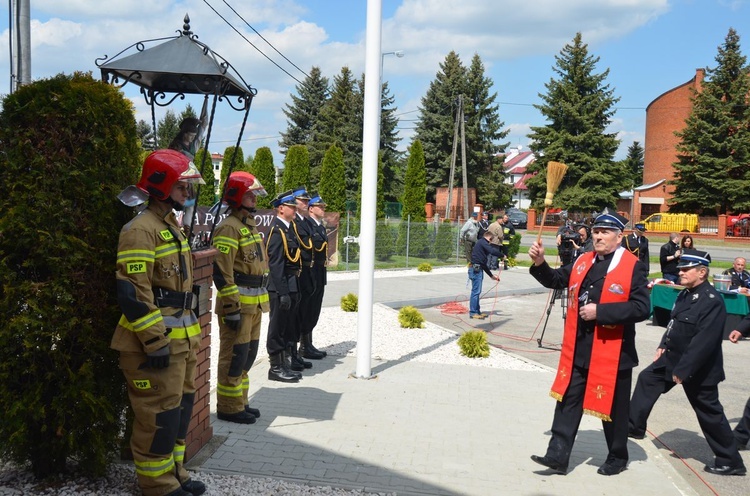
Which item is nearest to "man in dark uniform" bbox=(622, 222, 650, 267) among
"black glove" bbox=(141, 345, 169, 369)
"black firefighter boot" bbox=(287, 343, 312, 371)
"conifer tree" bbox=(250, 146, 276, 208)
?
"black firefighter boot" bbox=(287, 343, 312, 371)

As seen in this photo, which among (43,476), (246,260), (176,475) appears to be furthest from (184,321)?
(246,260)

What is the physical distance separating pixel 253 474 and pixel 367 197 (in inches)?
138

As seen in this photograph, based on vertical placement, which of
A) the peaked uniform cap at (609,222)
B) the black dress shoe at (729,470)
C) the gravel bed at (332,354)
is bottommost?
the black dress shoe at (729,470)

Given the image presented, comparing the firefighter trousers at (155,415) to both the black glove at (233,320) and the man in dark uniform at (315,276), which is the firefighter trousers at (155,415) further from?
the man in dark uniform at (315,276)

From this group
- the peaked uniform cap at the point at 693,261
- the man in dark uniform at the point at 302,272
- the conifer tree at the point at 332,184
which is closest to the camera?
the peaked uniform cap at the point at 693,261

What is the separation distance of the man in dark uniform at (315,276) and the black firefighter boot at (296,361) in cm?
48

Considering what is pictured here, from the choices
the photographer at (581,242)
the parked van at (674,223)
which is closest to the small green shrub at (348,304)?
the photographer at (581,242)

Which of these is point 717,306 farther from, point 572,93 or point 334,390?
point 572,93

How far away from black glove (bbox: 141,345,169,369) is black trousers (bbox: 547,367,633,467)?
2941mm

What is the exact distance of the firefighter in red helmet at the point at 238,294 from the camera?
5379 millimetres

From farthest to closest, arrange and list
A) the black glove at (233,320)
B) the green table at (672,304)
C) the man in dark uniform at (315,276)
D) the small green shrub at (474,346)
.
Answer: the green table at (672,304) → the small green shrub at (474,346) → the man in dark uniform at (315,276) → the black glove at (233,320)

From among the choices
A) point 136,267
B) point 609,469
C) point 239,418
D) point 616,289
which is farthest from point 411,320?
point 136,267

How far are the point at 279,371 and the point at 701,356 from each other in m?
4.14

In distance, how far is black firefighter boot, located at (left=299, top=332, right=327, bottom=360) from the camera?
8617 millimetres
